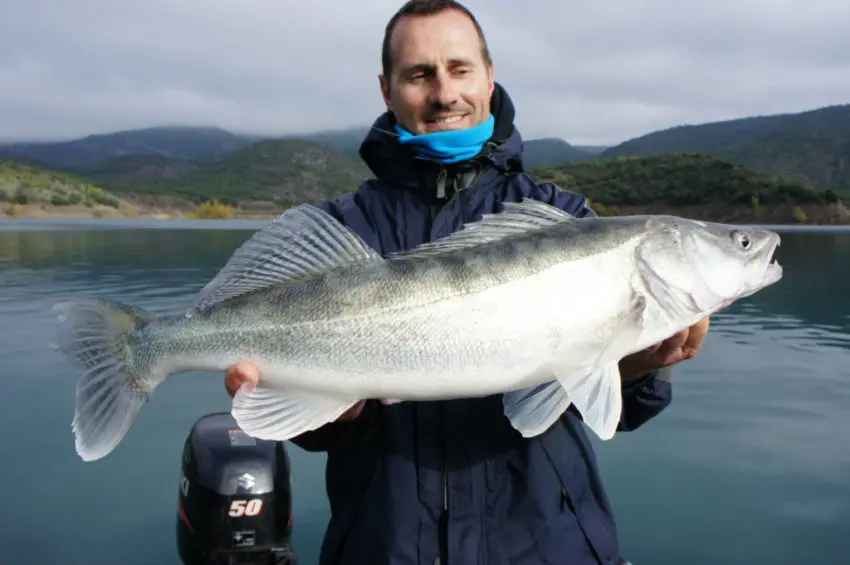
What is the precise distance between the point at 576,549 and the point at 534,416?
67 cm

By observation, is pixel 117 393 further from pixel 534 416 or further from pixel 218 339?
pixel 534 416

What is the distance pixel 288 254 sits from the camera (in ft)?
11.1

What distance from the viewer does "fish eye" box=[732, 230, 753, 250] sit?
3348 millimetres

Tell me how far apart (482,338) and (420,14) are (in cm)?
189

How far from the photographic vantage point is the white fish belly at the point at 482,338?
304 centimetres

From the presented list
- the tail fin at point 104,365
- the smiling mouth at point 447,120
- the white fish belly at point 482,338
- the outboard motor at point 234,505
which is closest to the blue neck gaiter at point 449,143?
A: the smiling mouth at point 447,120

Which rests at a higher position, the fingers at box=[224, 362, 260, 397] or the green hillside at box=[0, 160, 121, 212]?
the green hillside at box=[0, 160, 121, 212]

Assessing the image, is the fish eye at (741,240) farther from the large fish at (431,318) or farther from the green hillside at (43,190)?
the green hillside at (43,190)

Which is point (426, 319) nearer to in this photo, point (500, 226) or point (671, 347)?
point (500, 226)

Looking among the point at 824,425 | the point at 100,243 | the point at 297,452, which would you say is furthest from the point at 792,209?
the point at 297,452

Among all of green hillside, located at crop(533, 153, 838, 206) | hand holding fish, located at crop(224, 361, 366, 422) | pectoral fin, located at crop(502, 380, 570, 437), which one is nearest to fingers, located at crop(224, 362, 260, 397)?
hand holding fish, located at crop(224, 361, 366, 422)

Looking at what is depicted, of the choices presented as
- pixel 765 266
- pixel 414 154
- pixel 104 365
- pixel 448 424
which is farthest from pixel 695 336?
pixel 104 365

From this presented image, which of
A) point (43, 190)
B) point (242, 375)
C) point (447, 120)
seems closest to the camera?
point (242, 375)

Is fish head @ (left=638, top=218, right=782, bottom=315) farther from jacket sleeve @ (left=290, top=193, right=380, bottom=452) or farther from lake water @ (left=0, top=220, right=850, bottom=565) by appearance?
lake water @ (left=0, top=220, right=850, bottom=565)
